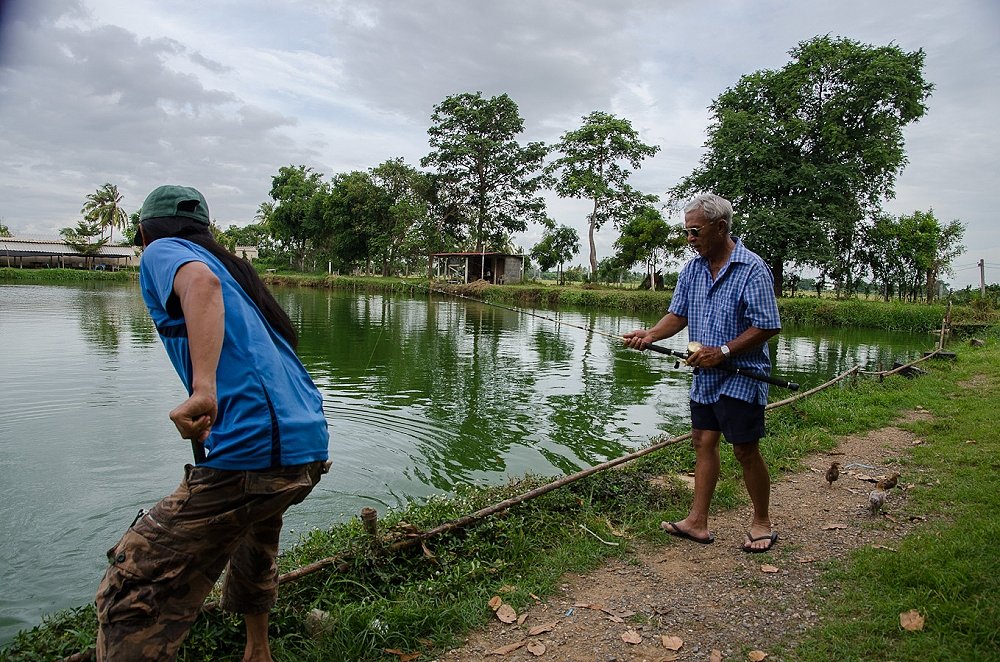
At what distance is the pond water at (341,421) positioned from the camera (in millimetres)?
A: 5281

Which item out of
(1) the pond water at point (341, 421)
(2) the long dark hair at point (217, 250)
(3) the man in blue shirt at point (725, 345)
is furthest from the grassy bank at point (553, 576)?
(2) the long dark hair at point (217, 250)

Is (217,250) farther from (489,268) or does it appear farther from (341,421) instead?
(489,268)

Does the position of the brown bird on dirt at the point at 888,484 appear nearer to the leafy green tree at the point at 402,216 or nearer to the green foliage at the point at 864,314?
the green foliage at the point at 864,314

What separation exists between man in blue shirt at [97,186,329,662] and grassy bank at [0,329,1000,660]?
102 cm

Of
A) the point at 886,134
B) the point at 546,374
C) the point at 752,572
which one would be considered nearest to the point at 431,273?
the point at 886,134

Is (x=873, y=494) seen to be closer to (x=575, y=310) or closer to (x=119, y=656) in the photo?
(x=119, y=656)

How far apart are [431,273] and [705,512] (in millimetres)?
53039

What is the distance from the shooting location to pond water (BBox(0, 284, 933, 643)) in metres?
5.28

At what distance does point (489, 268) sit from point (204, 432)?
4917 cm

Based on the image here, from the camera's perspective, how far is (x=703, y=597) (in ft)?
10.9

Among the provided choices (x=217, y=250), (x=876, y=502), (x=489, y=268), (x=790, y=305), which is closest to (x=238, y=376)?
(x=217, y=250)

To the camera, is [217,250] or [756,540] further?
[756,540]

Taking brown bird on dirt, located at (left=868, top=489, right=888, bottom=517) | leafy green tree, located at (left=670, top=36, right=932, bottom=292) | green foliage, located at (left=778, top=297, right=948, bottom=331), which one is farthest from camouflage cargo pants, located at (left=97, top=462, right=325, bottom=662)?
leafy green tree, located at (left=670, top=36, right=932, bottom=292)

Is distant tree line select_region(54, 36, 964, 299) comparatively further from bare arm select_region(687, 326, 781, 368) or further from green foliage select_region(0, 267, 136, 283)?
bare arm select_region(687, 326, 781, 368)
